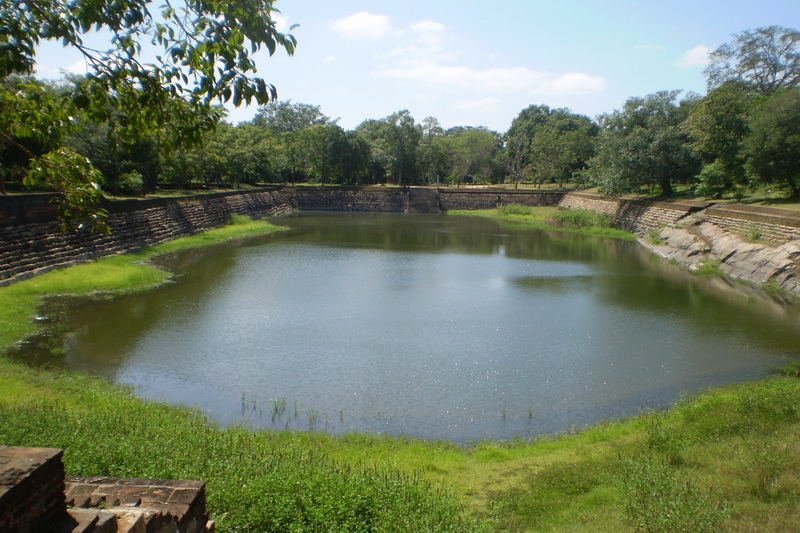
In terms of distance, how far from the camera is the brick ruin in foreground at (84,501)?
354 centimetres

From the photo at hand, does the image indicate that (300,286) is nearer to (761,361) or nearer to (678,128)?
(761,361)

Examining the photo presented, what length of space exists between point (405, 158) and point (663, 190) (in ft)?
97.7

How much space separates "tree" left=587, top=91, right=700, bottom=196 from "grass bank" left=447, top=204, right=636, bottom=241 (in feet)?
8.04

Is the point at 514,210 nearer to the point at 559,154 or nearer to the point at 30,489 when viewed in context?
the point at 559,154

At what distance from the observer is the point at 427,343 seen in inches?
595

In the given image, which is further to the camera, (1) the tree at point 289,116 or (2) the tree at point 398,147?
(1) the tree at point 289,116

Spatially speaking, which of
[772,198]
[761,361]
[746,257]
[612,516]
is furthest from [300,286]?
[772,198]

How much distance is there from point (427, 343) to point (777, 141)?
2372 cm

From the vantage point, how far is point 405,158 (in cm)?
6494

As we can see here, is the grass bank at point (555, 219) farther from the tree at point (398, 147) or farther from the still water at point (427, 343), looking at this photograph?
the still water at point (427, 343)

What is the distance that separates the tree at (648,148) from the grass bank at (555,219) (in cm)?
245

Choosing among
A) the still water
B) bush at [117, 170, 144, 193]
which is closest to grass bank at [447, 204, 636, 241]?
the still water

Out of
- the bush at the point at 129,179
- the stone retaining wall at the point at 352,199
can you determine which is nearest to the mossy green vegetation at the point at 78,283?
the bush at the point at 129,179

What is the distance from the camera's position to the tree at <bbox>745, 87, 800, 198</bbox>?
2880 cm
